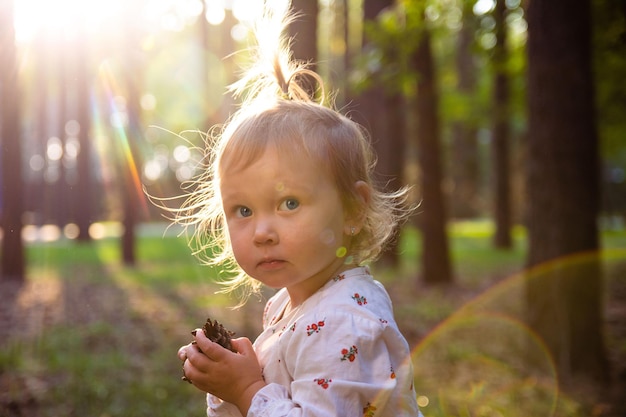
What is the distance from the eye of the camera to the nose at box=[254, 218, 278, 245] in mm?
2014

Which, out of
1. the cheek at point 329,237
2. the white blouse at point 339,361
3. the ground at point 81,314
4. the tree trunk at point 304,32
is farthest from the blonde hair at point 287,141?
the ground at point 81,314

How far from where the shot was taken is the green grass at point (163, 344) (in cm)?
546

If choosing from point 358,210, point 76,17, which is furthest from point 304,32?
point 76,17

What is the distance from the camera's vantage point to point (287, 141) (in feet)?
6.77

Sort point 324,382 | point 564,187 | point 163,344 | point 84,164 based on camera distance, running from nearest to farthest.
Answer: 1. point 324,382
2. point 564,187
3. point 163,344
4. point 84,164

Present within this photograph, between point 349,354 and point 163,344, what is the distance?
6.14 metres

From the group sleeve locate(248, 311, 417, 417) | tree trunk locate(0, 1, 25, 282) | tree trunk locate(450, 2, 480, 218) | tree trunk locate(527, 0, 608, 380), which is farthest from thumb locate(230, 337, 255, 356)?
tree trunk locate(450, 2, 480, 218)

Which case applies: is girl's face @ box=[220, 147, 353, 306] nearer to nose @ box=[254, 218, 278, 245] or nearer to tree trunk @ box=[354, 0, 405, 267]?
nose @ box=[254, 218, 278, 245]

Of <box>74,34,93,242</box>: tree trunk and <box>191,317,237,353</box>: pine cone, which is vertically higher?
<box>74,34,93,242</box>: tree trunk

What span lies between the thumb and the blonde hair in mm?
437

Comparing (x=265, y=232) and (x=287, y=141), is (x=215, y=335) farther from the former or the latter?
(x=287, y=141)

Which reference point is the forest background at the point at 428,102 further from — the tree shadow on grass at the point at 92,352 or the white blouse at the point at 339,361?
the tree shadow on grass at the point at 92,352

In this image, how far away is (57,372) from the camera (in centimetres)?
622

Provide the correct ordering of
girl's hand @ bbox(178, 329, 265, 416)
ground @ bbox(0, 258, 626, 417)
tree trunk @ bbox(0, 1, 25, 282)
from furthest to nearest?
tree trunk @ bbox(0, 1, 25, 282) < ground @ bbox(0, 258, 626, 417) < girl's hand @ bbox(178, 329, 265, 416)
